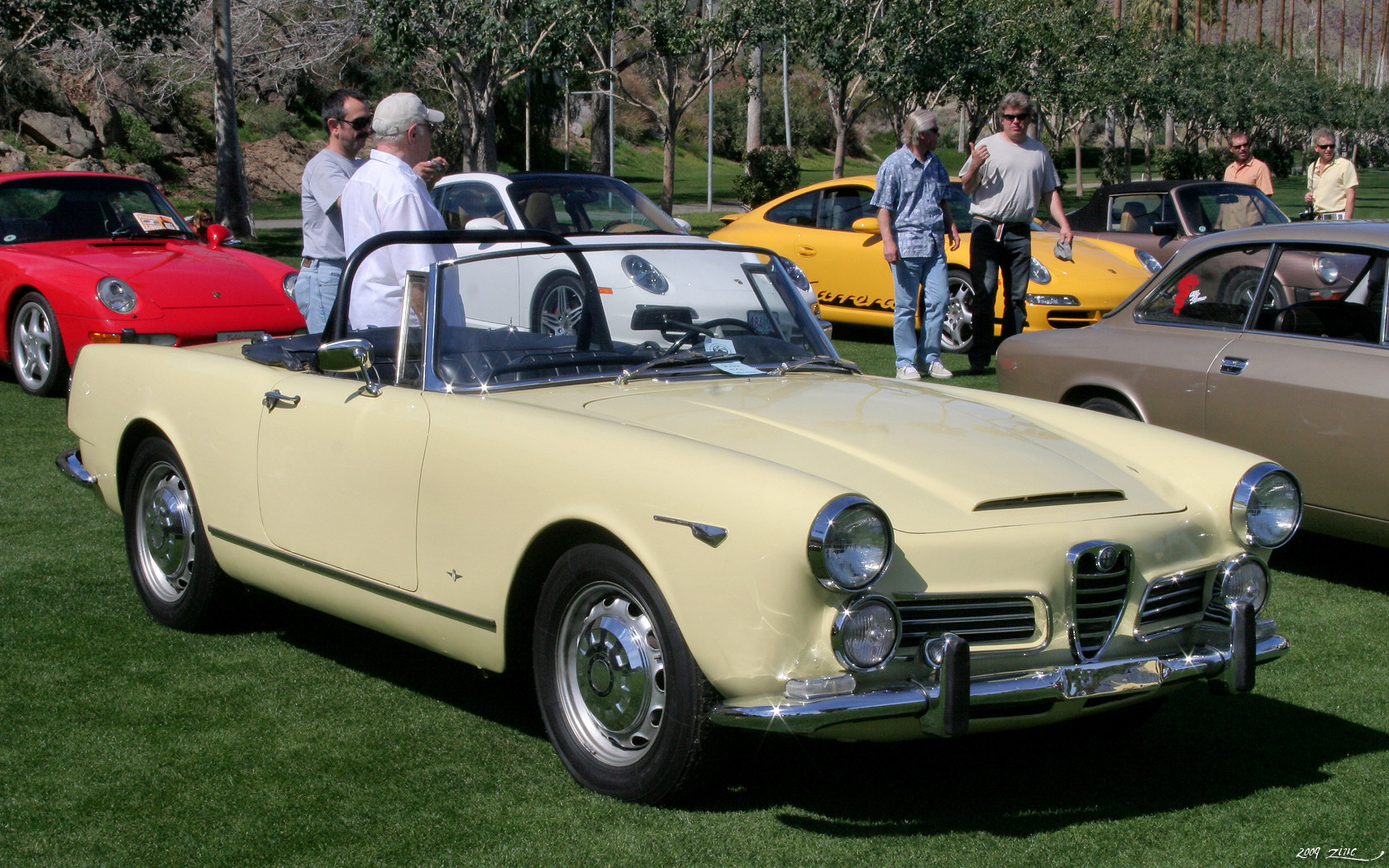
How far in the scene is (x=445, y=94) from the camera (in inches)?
1714

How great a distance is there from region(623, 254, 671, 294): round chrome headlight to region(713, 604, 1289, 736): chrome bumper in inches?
63.5

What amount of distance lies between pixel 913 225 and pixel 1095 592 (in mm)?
6370

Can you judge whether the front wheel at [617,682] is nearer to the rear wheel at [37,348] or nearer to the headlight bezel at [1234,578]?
the headlight bezel at [1234,578]

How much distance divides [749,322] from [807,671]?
1762 millimetres

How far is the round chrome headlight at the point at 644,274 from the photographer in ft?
13.9

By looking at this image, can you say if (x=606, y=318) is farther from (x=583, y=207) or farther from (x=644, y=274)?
(x=583, y=207)

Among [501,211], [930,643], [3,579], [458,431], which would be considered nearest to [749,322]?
[458,431]

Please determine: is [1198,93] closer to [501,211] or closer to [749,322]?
[501,211]

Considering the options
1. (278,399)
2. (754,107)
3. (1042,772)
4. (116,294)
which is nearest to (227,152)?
(116,294)

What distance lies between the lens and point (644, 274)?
4.53 metres

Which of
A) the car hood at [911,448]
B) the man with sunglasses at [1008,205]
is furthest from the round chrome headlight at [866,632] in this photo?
the man with sunglasses at [1008,205]

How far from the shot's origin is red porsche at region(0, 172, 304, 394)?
28.0 feet

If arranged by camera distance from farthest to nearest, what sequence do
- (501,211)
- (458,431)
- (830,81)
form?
(830,81), (501,211), (458,431)

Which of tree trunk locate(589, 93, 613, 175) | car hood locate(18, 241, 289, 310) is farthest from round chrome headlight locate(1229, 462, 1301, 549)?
tree trunk locate(589, 93, 613, 175)
